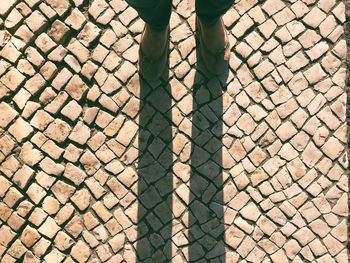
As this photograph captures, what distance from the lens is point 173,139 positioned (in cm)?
401

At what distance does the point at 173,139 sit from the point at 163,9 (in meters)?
1.18

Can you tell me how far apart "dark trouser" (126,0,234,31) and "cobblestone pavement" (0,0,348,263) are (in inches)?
28.0

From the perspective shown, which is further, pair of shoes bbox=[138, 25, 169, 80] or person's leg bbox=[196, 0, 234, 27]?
pair of shoes bbox=[138, 25, 169, 80]

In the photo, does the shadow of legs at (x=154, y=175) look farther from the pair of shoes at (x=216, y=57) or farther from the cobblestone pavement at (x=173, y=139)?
the pair of shoes at (x=216, y=57)

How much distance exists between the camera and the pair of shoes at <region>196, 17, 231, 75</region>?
3.92 metres

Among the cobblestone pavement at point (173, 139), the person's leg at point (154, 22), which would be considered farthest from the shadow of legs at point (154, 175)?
the person's leg at point (154, 22)

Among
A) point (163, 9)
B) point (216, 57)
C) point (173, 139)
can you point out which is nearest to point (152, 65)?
point (216, 57)

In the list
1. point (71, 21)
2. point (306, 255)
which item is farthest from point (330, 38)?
point (71, 21)

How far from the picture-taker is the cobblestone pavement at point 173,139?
3934 mm

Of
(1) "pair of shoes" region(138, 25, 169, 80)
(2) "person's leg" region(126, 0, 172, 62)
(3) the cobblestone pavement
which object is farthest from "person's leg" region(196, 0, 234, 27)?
(3) the cobblestone pavement

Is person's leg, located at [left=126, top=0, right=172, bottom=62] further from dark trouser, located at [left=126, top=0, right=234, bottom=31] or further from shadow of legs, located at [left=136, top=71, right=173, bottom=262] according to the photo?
shadow of legs, located at [left=136, top=71, right=173, bottom=262]

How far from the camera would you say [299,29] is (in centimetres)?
413

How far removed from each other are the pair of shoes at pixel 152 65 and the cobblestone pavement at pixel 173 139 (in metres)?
0.08

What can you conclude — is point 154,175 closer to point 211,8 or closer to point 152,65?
point 152,65
